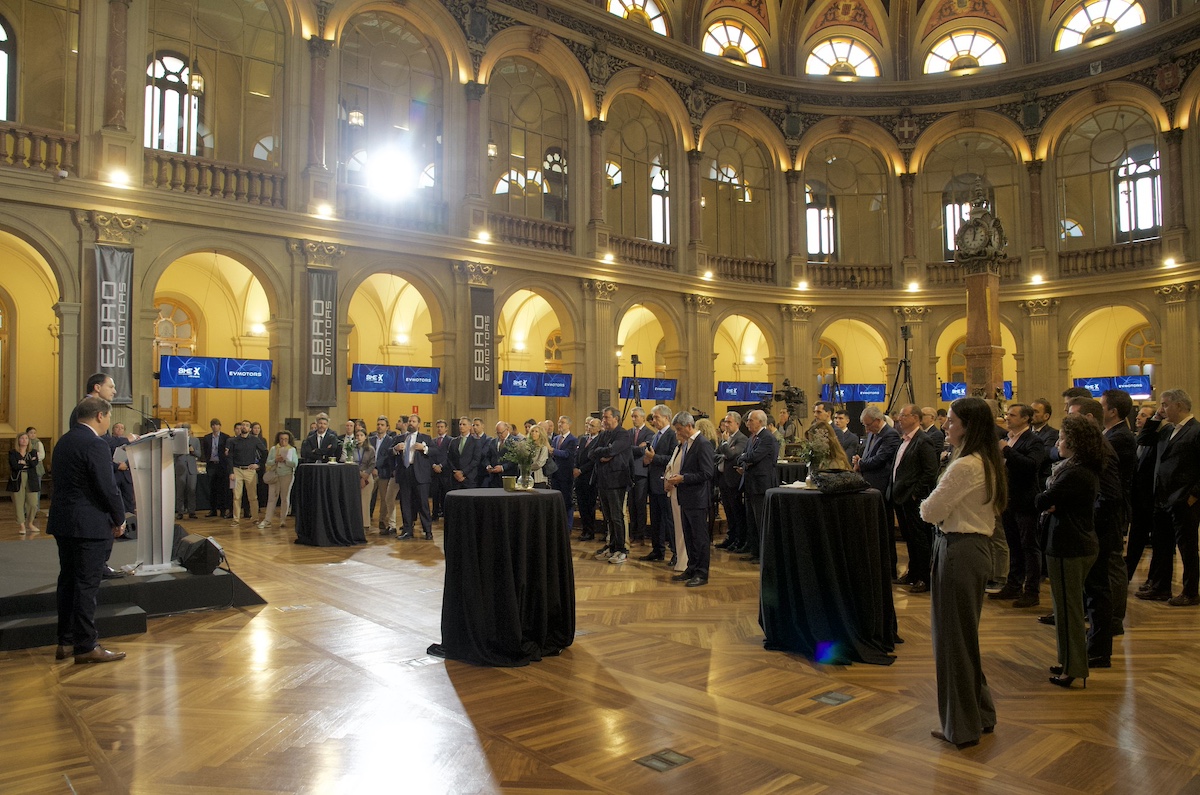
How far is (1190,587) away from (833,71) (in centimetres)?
1866

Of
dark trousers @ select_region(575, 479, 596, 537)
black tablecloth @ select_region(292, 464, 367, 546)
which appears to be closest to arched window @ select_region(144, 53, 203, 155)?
black tablecloth @ select_region(292, 464, 367, 546)

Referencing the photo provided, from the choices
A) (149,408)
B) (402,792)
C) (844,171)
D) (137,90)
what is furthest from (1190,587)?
(844,171)

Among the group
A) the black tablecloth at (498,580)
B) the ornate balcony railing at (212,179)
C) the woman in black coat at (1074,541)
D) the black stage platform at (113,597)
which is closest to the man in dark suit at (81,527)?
the black stage platform at (113,597)

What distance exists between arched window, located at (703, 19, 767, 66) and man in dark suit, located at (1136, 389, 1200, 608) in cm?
1677

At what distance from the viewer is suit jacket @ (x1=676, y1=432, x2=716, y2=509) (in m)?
7.18

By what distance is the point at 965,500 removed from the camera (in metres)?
3.57

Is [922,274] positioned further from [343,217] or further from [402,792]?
[402,792]

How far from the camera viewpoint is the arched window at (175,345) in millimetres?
17453

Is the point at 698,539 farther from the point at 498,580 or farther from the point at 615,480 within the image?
the point at 498,580

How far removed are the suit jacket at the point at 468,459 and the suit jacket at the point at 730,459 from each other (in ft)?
10.1

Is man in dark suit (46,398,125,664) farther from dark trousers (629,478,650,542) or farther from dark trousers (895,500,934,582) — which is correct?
dark trousers (895,500,934,582)

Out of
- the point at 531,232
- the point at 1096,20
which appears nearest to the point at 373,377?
the point at 531,232

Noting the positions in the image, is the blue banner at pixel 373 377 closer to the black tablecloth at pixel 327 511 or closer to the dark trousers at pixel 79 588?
the black tablecloth at pixel 327 511

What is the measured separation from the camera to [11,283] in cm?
1538
